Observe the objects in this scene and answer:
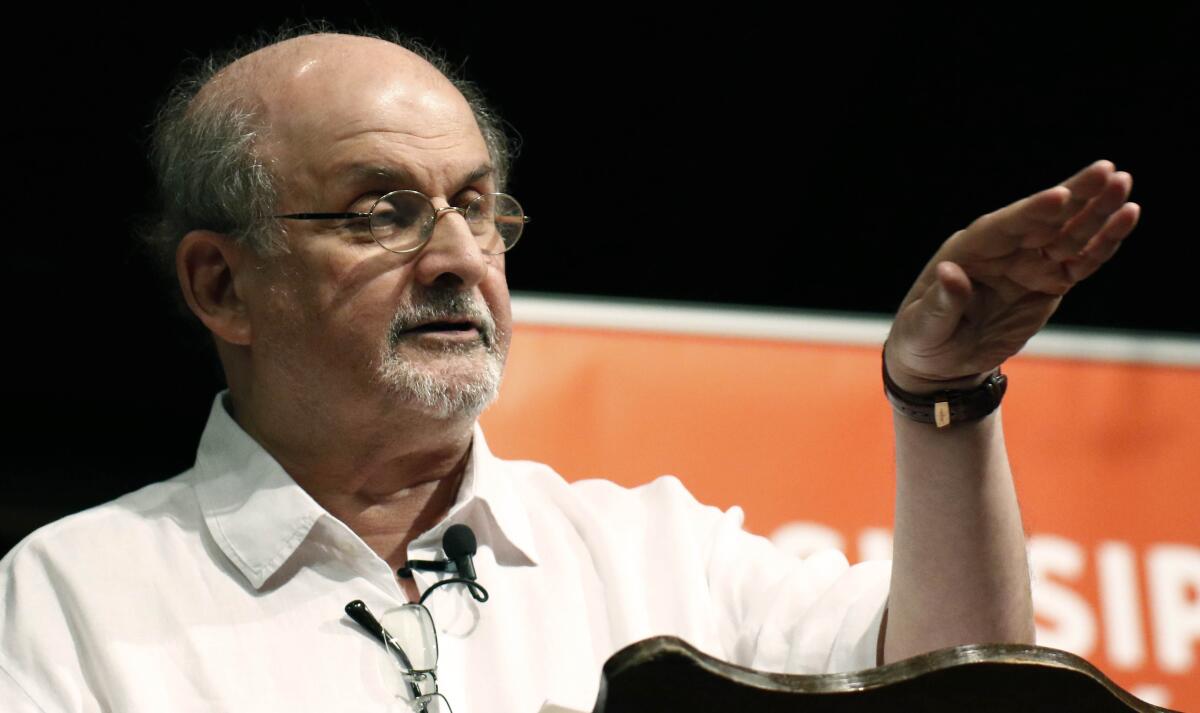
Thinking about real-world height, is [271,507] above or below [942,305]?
below

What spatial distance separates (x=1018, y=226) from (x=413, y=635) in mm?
996

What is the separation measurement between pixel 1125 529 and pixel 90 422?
A: 211 cm

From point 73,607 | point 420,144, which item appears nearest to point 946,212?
point 420,144

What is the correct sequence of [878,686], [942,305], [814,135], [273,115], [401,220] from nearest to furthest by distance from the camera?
1. [878,686]
2. [942,305]
3. [401,220]
4. [273,115]
5. [814,135]

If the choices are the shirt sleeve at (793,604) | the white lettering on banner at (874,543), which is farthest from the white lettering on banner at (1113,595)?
the shirt sleeve at (793,604)

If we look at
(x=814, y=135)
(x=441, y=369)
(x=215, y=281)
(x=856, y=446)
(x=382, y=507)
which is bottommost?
(x=382, y=507)

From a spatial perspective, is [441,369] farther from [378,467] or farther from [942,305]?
[942,305]

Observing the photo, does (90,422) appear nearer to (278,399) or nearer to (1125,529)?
(278,399)

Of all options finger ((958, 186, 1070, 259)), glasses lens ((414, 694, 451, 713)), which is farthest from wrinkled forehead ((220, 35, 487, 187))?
finger ((958, 186, 1070, 259))

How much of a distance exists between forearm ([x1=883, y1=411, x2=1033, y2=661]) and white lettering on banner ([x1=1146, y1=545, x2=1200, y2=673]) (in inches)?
40.3

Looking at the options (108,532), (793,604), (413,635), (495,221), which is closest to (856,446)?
(793,604)

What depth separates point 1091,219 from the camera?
1.38 meters

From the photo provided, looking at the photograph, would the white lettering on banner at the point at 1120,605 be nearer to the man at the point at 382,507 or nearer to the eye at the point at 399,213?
the man at the point at 382,507

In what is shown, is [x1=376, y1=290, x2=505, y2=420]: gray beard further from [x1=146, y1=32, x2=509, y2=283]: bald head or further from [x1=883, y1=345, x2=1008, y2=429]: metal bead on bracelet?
[x1=883, y1=345, x2=1008, y2=429]: metal bead on bracelet
